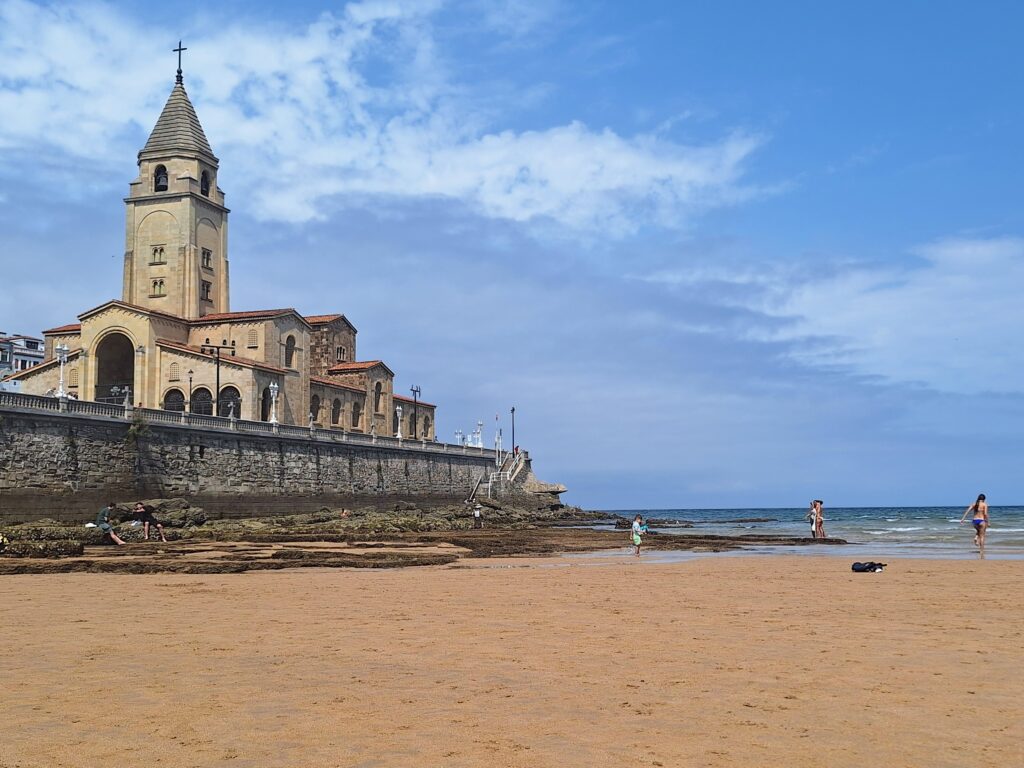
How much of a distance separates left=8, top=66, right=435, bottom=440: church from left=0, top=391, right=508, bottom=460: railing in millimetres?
3873

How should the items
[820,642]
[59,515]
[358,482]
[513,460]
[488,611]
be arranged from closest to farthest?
[820,642]
[488,611]
[59,515]
[358,482]
[513,460]

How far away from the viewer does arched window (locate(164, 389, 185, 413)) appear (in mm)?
61219

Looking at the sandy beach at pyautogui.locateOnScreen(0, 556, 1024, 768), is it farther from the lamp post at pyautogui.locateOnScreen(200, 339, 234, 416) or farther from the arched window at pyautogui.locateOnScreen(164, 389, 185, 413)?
the arched window at pyautogui.locateOnScreen(164, 389, 185, 413)

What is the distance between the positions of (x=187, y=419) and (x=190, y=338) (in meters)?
22.5

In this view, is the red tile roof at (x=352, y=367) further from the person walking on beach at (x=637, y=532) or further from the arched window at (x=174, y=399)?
the person walking on beach at (x=637, y=532)

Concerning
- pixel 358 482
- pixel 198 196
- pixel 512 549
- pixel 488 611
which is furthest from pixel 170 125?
pixel 488 611

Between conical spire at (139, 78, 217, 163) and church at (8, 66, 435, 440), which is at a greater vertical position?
conical spire at (139, 78, 217, 163)

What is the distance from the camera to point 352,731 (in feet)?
23.4

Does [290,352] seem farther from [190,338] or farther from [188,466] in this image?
[188,466]

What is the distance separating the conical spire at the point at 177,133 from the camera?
71250 mm

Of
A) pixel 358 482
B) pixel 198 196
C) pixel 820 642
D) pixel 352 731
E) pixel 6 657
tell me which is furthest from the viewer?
pixel 198 196

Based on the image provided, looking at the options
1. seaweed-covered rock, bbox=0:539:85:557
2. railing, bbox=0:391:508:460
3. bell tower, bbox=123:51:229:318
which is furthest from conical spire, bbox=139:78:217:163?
seaweed-covered rock, bbox=0:539:85:557

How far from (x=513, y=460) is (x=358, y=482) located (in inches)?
1217

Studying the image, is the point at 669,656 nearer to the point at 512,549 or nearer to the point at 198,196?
the point at 512,549
